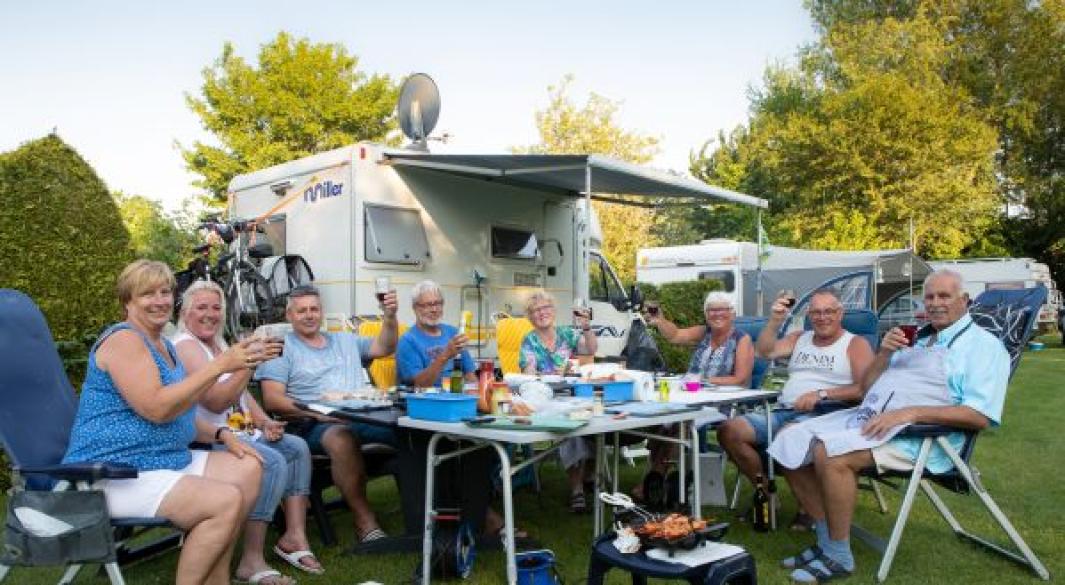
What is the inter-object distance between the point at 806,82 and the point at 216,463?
2224 cm

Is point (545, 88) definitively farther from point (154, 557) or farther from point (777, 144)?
point (154, 557)

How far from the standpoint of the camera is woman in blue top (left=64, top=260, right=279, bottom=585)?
8.03 ft

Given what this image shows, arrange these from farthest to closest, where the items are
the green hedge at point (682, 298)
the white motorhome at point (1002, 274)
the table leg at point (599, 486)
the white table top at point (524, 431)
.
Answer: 1. the white motorhome at point (1002, 274)
2. the green hedge at point (682, 298)
3. the table leg at point (599, 486)
4. the white table top at point (524, 431)

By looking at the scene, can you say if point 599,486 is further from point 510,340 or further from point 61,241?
point 61,241

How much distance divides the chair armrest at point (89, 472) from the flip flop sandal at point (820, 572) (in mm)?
2389

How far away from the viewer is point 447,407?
2926 mm

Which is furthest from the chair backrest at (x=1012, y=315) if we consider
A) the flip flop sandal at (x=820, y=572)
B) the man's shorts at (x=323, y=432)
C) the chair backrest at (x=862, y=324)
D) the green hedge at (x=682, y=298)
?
the green hedge at (x=682, y=298)

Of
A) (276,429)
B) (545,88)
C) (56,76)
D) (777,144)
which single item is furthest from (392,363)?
(777,144)

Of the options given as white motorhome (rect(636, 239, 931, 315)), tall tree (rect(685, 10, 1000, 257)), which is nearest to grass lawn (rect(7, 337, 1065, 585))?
white motorhome (rect(636, 239, 931, 315))

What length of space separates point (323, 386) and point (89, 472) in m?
1.67

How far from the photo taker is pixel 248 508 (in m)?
2.66

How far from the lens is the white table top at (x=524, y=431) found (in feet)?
8.65

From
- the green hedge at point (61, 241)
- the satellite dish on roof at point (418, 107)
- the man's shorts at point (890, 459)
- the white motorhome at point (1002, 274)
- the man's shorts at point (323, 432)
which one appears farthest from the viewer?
the white motorhome at point (1002, 274)

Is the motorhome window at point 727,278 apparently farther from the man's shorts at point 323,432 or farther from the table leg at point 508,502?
the table leg at point 508,502
